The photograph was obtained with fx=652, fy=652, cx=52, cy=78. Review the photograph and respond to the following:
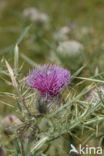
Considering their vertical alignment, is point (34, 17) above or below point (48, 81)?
above

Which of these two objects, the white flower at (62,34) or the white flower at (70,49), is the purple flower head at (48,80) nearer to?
the white flower at (70,49)

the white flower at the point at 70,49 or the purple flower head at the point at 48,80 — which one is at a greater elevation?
the white flower at the point at 70,49

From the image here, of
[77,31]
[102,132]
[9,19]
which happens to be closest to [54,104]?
[102,132]

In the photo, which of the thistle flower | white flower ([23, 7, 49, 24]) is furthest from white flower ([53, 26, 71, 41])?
the thistle flower

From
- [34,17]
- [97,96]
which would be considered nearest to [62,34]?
[34,17]

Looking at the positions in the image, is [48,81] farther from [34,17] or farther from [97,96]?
[34,17]

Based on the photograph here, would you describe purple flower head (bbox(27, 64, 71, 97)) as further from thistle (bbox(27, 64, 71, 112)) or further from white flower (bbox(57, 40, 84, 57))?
white flower (bbox(57, 40, 84, 57))

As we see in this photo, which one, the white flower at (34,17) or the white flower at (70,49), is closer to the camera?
the white flower at (70,49)

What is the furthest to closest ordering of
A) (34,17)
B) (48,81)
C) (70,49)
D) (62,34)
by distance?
(34,17)
(62,34)
(70,49)
(48,81)

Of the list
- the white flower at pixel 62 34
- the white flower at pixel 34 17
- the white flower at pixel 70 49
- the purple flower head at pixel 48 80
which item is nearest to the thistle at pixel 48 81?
the purple flower head at pixel 48 80
